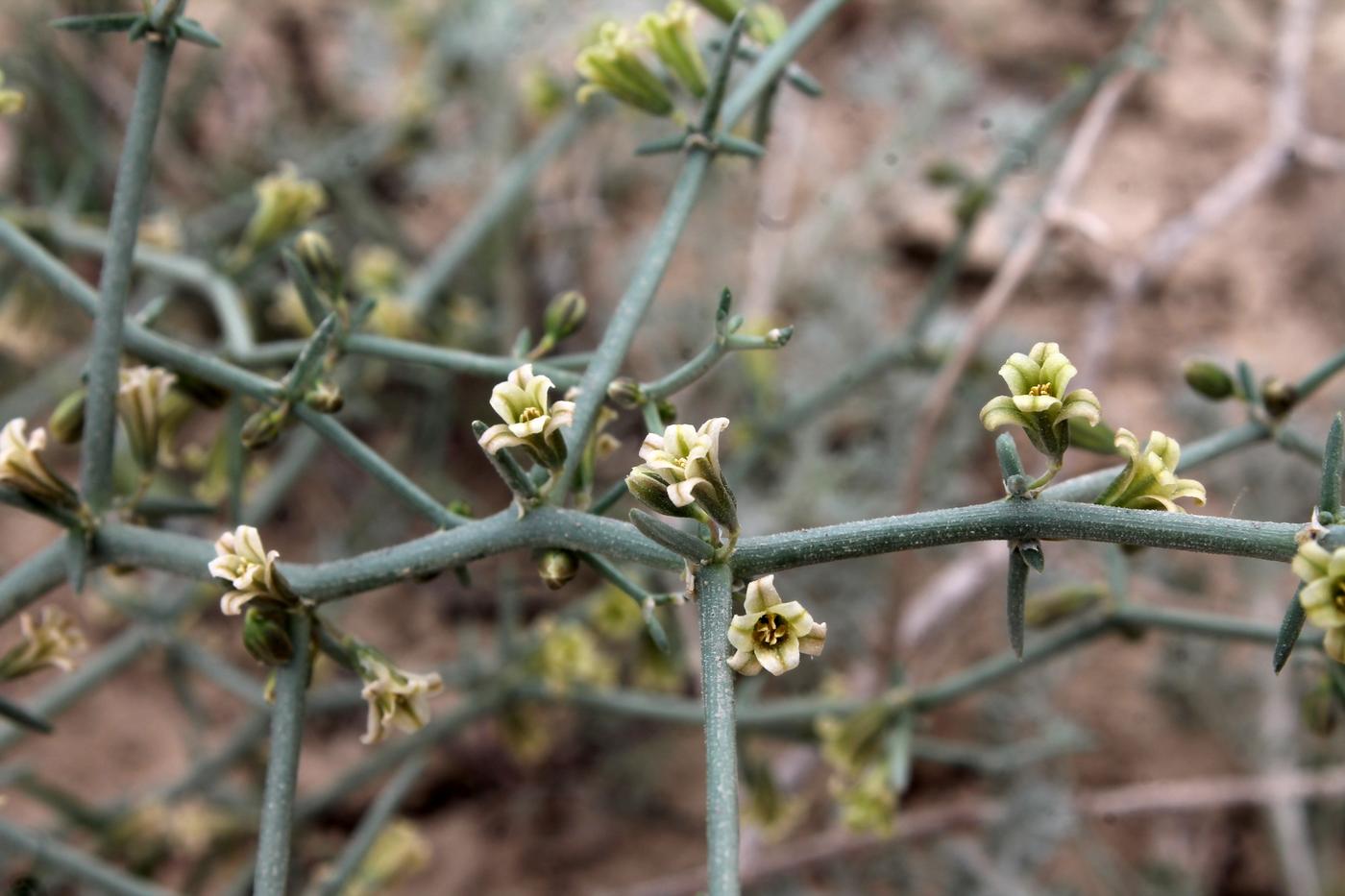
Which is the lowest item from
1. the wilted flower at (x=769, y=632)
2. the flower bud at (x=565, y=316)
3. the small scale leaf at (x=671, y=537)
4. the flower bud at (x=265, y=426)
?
the wilted flower at (x=769, y=632)

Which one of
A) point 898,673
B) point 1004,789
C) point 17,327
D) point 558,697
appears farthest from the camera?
point 1004,789

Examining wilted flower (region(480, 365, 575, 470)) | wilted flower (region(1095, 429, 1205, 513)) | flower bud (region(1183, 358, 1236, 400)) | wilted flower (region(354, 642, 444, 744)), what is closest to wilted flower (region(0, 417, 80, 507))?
wilted flower (region(354, 642, 444, 744))

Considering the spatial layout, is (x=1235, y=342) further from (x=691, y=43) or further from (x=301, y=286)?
(x=301, y=286)

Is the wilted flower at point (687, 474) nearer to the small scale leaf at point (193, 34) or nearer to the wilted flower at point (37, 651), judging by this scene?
the small scale leaf at point (193, 34)

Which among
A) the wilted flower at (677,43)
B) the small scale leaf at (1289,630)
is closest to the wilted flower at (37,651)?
the wilted flower at (677,43)

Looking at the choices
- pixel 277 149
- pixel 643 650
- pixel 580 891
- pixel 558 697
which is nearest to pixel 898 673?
pixel 643 650

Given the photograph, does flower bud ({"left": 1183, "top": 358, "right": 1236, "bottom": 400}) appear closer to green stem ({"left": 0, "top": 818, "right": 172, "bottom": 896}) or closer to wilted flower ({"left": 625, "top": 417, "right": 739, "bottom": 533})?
wilted flower ({"left": 625, "top": 417, "right": 739, "bottom": 533})
